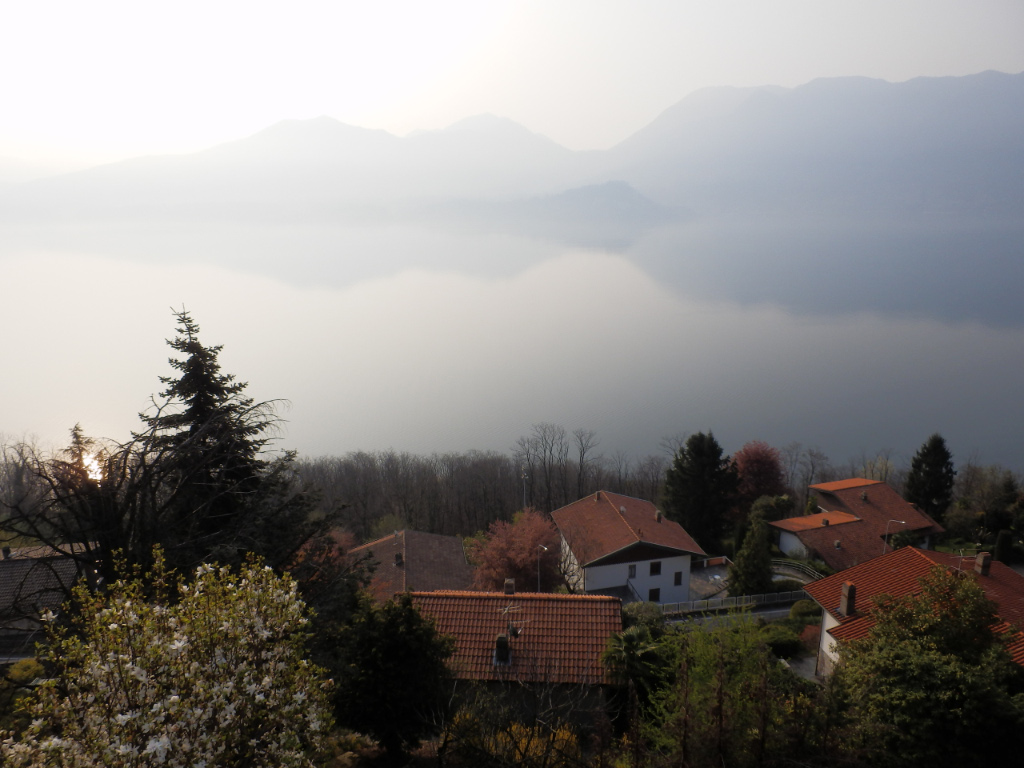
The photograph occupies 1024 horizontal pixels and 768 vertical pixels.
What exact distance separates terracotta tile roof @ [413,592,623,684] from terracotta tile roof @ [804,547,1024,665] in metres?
5.09

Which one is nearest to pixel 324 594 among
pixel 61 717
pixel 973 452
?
pixel 61 717

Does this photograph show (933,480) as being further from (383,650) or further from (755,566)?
(383,650)

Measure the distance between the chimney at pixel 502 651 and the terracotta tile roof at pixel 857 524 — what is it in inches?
637

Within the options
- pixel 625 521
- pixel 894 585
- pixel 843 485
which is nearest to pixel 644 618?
pixel 894 585

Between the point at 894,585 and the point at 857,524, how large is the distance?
1240 centimetres

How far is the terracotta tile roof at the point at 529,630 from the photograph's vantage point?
1162 centimetres

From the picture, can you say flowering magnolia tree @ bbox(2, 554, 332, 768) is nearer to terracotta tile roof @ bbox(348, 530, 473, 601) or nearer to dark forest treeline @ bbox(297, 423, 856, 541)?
terracotta tile roof @ bbox(348, 530, 473, 601)

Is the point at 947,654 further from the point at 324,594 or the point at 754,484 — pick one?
the point at 754,484

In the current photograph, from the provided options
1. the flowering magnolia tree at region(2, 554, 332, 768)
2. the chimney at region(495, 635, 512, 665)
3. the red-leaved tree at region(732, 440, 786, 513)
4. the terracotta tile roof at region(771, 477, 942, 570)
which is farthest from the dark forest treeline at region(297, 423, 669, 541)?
the flowering magnolia tree at region(2, 554, 332, 768)

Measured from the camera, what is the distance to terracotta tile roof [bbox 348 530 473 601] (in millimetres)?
19453

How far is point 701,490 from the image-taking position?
27.8m

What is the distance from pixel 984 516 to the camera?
85.6 ft

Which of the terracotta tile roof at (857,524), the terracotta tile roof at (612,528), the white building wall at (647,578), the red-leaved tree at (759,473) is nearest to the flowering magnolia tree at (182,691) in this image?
the terracotta tile roof at (612,528)

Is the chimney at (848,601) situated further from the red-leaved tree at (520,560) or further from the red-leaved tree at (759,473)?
the red-leaved tree at (759,473)
